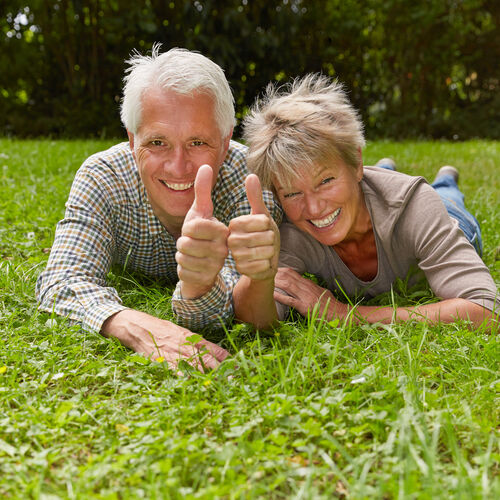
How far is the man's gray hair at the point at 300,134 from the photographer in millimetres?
2766

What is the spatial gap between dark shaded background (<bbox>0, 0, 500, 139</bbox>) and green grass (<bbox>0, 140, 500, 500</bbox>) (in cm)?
748

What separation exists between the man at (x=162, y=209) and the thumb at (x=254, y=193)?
0.07ft

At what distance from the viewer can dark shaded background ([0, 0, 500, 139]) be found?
9461 millimetres

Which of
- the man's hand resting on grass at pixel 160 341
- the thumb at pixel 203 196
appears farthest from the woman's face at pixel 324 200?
the man's hand resting on grass at pixel 160 341

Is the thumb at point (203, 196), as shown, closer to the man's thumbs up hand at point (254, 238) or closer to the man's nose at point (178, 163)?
the man's thumbs up hand at point (254, 238)

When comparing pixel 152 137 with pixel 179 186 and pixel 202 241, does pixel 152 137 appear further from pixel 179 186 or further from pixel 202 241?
pixel 202 241

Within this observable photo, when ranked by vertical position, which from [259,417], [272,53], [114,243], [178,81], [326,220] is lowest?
[259,417]

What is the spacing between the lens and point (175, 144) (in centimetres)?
272

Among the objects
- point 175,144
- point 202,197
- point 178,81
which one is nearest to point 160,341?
point 202,197

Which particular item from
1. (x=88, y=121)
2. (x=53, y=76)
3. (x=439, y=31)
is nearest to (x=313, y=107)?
(x=88, y=121)

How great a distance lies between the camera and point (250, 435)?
1.89 meters

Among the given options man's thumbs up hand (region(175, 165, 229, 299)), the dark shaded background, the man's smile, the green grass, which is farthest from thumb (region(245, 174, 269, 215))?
the dark shaded background

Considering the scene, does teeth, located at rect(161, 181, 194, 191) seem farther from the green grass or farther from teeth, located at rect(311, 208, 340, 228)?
the green grass

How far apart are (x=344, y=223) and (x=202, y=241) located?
989 mm
